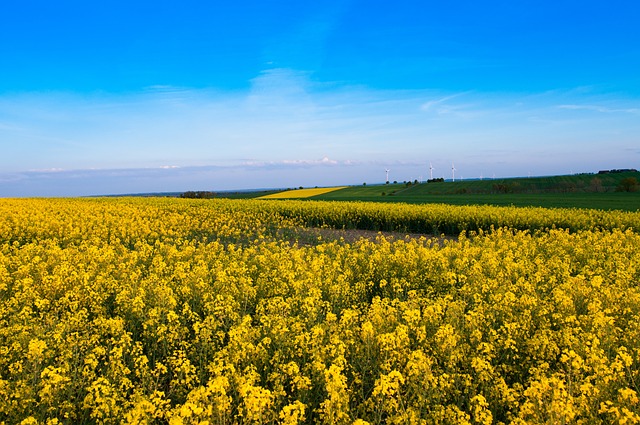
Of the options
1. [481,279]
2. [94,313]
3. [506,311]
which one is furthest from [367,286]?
[94,313]

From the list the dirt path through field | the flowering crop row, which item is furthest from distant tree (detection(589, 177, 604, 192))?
the dirt path through field

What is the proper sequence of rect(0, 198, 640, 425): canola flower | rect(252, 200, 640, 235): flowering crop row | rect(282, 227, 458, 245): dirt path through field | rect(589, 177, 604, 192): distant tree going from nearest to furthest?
rect(0, 198, 640, 425): canola flower → rect(252, 200, 640, 235): flowering crop row → rect(282, 227, 458, 245): dirt path through field → rect(589, 177, 604, 192): distant tree

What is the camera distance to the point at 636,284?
30.6 ft

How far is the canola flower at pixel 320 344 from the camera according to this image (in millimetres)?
4043

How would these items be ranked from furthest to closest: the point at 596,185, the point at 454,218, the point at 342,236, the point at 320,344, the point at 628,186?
the point at 596,185
the point at 628,186
the point at 454,218
the point at 342,236
the point at 320,344

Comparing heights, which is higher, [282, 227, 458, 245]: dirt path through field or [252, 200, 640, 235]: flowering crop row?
[252, 200, 640, 235]: flowering crop row

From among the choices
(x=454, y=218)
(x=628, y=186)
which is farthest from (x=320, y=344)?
(x=628, y=186)

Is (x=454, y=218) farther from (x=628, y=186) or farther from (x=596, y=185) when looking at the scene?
(x=596, y=185)

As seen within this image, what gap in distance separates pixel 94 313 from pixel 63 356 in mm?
2792

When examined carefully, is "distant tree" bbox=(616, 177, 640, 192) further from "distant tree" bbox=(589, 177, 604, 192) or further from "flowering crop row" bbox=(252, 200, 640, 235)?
"flowering crop row" bbox=(252, 200, 640, 235)

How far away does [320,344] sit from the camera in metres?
5.29

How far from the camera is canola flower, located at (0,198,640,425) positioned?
404cm

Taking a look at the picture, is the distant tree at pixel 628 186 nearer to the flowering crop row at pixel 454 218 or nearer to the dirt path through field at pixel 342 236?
the flowering crop row at pixel 454 218

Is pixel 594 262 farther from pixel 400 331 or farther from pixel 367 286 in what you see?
pixel 400 331
